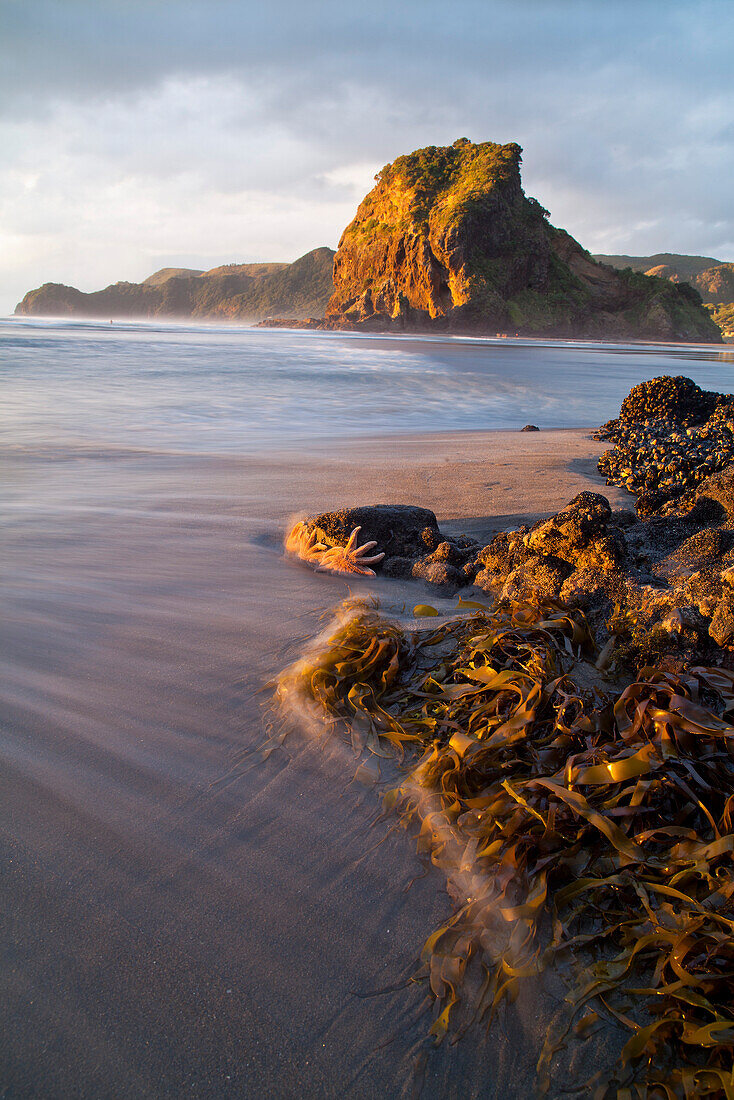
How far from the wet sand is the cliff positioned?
65.9m

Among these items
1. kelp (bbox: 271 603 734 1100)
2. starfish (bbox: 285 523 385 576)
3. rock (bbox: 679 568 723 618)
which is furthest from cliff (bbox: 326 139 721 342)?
kelp (bbox: 271 603 734 1100)

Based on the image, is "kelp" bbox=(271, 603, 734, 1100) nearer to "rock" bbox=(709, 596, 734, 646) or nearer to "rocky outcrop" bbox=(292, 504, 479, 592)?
"rock" bbox=(709, 596, 734, 646)

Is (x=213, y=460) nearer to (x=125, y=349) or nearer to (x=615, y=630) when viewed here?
(x=615, y=630)

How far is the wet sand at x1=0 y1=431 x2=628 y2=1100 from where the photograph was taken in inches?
39.3

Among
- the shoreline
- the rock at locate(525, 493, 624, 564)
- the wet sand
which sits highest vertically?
the shoreline

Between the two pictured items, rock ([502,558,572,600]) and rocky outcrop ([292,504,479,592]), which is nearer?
rock ([502,558,572,600])

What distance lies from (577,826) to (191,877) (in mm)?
877

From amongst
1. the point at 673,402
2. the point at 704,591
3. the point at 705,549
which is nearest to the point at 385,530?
the point at 705,549

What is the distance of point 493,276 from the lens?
6391 cm

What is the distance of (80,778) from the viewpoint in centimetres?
159

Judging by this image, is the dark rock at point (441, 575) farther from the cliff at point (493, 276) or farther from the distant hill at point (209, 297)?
the distant hill at point (209, 297)

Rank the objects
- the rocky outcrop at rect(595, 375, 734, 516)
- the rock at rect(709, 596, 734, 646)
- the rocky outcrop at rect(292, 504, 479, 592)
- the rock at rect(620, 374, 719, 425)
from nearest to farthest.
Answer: the rock at rect(709, 596, 734, 646)
the rocky outcrop at rect(292, 504, 479, 592)
the rocky outcrop at rect(595, 375, 734, 516)
the rock at rect(620, 374, 719, 425)

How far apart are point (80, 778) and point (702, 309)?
84.3 m

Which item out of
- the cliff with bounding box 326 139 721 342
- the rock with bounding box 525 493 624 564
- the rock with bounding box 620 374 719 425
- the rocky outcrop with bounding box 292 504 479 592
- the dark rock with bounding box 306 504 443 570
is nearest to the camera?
the rock with bounding box 525 493 624 564
